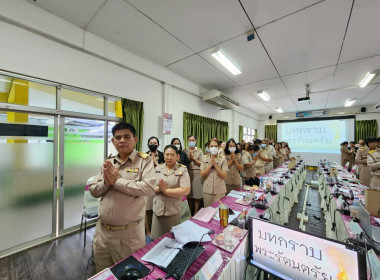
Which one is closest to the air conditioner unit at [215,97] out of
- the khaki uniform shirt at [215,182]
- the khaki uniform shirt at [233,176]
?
the khaki uniform shirt at [233,176]

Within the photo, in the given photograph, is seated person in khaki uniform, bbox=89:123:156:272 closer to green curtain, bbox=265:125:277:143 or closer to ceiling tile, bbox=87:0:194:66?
ceiling tile, bbox=87:0:194:66

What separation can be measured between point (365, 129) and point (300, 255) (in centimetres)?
1007

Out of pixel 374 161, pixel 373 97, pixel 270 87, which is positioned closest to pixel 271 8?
pixel 270 87

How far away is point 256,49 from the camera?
2.87 meters

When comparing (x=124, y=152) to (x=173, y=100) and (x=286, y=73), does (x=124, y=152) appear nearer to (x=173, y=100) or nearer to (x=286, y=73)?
(x=173, y=100)

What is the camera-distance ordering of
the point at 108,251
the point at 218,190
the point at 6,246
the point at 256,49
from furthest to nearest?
the point at 256,49 < the point at 218,190 < the point at 6,246 < the point at 108,251

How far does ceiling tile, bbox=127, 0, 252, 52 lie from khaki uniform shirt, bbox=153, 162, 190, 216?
2008 mm

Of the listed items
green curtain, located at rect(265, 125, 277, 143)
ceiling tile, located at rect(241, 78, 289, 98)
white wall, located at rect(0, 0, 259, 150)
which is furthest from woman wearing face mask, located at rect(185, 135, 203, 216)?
green curtain, located at rect(265, 125, 277, 143)

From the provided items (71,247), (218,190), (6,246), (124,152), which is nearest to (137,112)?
(124,152)

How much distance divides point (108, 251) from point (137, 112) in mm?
2496

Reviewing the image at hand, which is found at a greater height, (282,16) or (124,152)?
(282,16)

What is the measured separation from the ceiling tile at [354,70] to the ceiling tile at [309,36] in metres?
0.50

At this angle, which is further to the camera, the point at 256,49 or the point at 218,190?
the point at 256,49

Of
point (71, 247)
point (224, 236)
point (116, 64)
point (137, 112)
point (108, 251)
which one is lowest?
point (71, 247)
